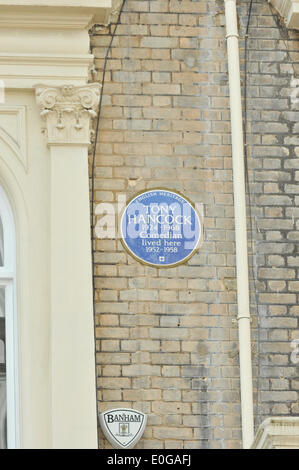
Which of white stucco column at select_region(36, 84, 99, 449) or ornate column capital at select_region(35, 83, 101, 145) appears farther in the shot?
ornate column capital at select_region(35, 83, 101, 145)

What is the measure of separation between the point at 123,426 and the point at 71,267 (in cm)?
107

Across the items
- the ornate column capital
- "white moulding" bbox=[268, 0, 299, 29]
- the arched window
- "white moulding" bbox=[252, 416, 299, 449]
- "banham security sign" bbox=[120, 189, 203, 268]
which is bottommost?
"white moulding" bbox=[252, 416, 299, 449]

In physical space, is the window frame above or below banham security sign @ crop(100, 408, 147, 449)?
above

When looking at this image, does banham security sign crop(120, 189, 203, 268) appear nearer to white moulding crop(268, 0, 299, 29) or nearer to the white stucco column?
the white stucco column

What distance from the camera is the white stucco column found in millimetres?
9477

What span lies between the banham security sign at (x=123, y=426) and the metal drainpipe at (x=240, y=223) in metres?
A: 0.67

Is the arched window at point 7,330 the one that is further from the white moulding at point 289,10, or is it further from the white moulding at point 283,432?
the white moulding at point 289,10

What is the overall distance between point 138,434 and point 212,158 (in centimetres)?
201

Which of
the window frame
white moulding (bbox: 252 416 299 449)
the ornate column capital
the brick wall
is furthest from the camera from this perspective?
the ornate column capital

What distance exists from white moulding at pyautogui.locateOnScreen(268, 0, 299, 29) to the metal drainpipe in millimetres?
354

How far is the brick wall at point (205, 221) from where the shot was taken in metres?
9.84

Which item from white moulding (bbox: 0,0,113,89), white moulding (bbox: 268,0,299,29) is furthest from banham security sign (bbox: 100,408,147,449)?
white moulding (bbox: 268,0,299,29)

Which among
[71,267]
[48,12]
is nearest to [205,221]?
[71,267]

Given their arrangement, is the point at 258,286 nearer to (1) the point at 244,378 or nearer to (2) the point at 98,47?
(1) the point at 244,378
